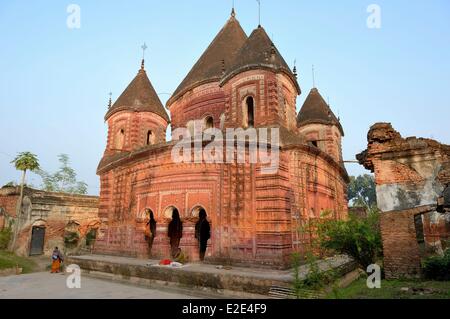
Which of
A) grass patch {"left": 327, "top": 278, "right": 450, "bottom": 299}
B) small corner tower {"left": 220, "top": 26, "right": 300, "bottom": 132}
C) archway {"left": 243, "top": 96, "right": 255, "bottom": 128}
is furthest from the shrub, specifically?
archway {"left": 243, "top": 96, "right": 255, "bottom": 128}

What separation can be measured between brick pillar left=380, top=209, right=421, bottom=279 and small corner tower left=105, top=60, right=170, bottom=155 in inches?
556

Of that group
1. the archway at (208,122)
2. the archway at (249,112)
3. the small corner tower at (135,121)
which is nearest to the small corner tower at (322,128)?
the archway at (208,122)

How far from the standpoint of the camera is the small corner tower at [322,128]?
834 inches

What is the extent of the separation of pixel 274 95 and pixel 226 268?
23.2 feet

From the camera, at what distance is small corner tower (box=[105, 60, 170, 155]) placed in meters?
18.7

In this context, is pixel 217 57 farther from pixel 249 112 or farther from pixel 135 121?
pixel 249 112

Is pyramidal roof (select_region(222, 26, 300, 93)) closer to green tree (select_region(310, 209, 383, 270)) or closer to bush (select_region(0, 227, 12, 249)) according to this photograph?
green tree (select_region(310, 209, 383, 270))

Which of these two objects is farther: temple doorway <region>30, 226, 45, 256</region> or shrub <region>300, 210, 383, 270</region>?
temple doorway <region>30, 226, 45, 256</region>

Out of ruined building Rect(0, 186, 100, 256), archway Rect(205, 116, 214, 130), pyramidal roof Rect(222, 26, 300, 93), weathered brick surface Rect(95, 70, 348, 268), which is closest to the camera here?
weathered brick surface Rect(95, 70, 348, 268)

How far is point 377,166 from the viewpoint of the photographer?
30.0 ft

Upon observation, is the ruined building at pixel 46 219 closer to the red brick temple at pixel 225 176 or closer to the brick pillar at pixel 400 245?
the red brick temple at pixel 225 176

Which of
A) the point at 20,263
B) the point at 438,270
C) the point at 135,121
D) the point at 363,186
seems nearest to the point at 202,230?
the point at 135,121

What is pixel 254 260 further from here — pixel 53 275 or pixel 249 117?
pixel 53 275
